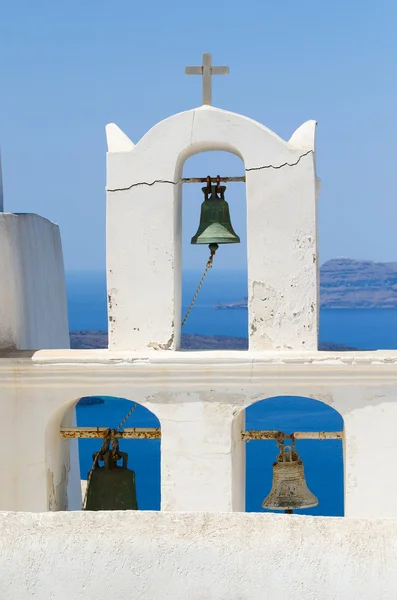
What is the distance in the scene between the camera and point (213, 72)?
23.1 ft

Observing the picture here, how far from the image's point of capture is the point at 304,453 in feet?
54.2

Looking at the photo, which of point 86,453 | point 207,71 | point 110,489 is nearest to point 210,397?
point 110,489

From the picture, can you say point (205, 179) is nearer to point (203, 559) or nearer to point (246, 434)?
point (246, 434)

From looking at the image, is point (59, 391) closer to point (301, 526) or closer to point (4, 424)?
point (4, 424)

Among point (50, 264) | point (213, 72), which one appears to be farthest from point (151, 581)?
point (50, 264)

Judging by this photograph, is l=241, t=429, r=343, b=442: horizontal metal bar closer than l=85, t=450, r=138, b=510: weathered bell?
Yes

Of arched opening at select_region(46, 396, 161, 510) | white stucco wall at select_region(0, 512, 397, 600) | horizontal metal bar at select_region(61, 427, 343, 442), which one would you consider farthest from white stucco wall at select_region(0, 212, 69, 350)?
white stucco wall at select_region(0, 512, 397, 600)

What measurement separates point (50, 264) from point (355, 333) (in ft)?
76.5

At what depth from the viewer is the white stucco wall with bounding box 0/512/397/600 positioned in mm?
4352

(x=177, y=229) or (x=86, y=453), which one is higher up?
(x=177, y=229)

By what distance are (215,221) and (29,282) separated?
1.59m

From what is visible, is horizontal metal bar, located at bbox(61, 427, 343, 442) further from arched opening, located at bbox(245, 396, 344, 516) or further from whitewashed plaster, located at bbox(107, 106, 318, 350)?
arched opening, located at bbox(245, 396, 344, 516)

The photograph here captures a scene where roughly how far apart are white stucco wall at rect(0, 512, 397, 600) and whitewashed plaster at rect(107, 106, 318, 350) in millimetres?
2436

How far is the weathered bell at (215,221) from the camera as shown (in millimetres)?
7195
